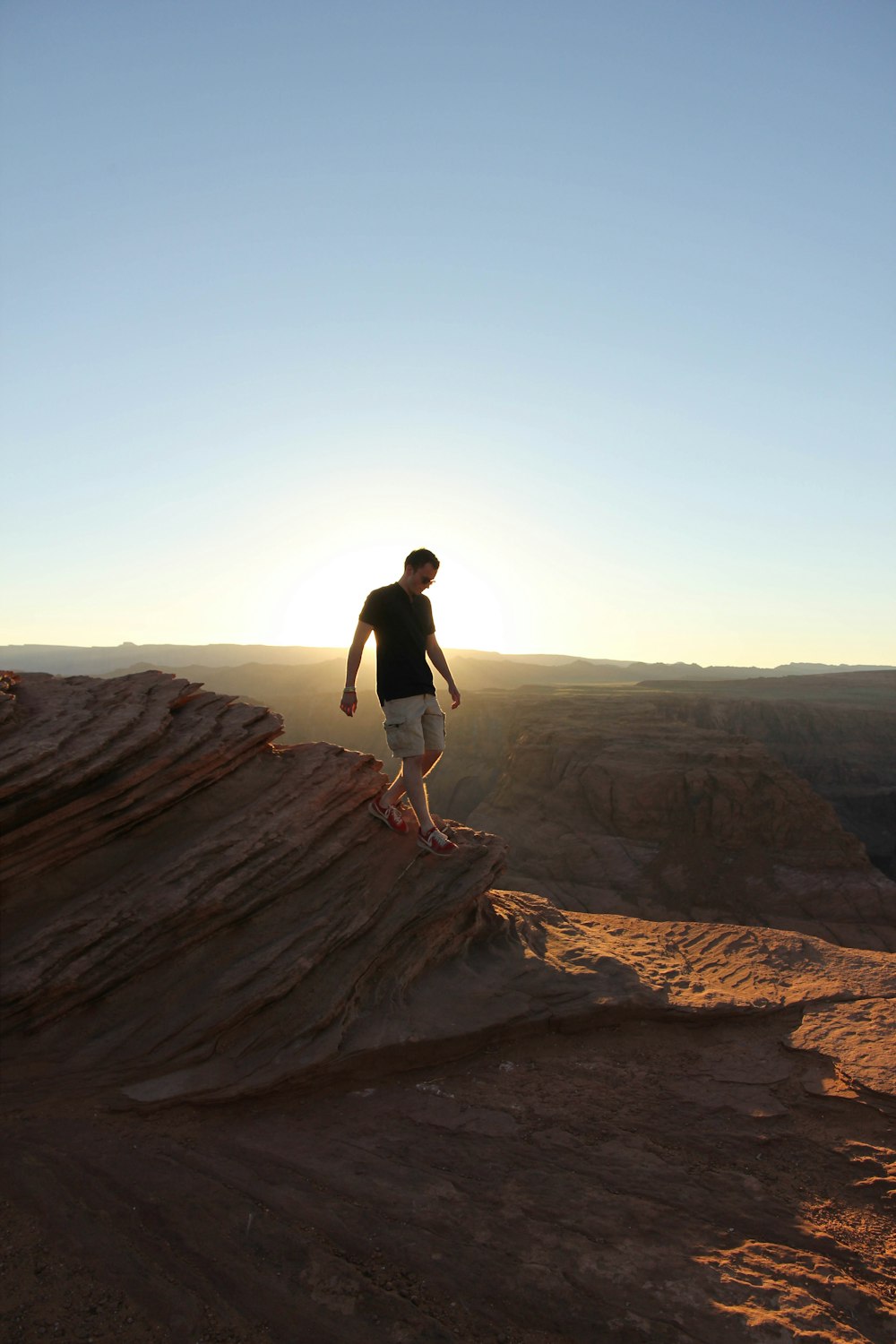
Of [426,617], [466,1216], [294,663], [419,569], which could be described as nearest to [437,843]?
[426,617]

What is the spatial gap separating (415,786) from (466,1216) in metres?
2.78

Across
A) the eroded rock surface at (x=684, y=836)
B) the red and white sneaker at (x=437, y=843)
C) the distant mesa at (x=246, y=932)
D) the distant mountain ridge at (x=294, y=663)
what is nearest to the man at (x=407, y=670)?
the red and white sneaker at (x=437, y=843)

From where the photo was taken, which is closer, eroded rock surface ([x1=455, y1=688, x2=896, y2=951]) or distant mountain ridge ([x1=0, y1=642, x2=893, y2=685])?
eroded rock surface ([x1=455, y1=688, x2=896, y2=951])

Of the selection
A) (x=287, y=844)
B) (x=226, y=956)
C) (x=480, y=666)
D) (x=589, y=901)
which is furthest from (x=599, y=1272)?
(x=480, y=666)

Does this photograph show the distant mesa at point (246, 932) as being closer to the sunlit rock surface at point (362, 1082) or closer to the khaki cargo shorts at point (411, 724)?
the sunlit rock surface at point (362, 1082)

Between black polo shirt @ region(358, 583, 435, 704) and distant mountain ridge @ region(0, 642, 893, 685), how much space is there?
220 ft

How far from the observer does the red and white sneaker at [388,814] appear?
6121mm

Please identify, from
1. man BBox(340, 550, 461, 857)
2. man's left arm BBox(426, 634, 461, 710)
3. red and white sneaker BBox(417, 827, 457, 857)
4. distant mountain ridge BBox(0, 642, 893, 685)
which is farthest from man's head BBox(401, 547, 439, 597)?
distant mountain ridge BBox(0, 642, 893, 685)

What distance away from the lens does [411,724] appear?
18.5 ft

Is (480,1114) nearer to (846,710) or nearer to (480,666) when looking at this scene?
(846,710)

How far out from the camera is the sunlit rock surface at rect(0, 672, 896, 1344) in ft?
10.3

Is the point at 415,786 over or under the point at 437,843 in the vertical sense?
over

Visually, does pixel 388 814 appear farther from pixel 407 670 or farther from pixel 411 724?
pixel 407 670

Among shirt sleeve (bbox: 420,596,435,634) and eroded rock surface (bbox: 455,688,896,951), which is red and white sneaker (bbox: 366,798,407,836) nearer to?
shirt sleeve (bbox: 420,596,435,634)
